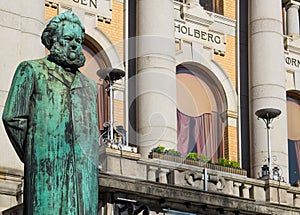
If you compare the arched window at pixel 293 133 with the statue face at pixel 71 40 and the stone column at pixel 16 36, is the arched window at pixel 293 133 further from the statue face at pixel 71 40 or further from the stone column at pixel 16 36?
the statue face at pixel 71 40

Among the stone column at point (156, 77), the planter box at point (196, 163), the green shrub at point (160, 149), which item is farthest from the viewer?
the stone column at point (156, 77)

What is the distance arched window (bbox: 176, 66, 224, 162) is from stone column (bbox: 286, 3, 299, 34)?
4.67m

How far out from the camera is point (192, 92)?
31.1m

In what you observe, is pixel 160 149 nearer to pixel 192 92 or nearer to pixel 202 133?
pixel 202 133

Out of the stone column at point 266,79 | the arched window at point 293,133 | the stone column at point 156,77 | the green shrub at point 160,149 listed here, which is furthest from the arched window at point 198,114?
the green shrub at point 160,149

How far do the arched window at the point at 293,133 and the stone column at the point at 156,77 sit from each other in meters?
6.94

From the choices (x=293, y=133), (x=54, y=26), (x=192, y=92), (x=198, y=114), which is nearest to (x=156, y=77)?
(x=198, y=114)

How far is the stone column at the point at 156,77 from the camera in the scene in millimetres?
26578

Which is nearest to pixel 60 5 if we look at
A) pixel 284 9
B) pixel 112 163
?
pixel 112 163

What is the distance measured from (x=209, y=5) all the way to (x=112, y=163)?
12897mm

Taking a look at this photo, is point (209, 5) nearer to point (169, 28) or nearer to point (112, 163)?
point (169, 28)

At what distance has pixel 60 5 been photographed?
2778 cm

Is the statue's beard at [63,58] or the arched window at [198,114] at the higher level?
the arched window at [198,114]

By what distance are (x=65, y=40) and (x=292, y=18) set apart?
29.4 metres
